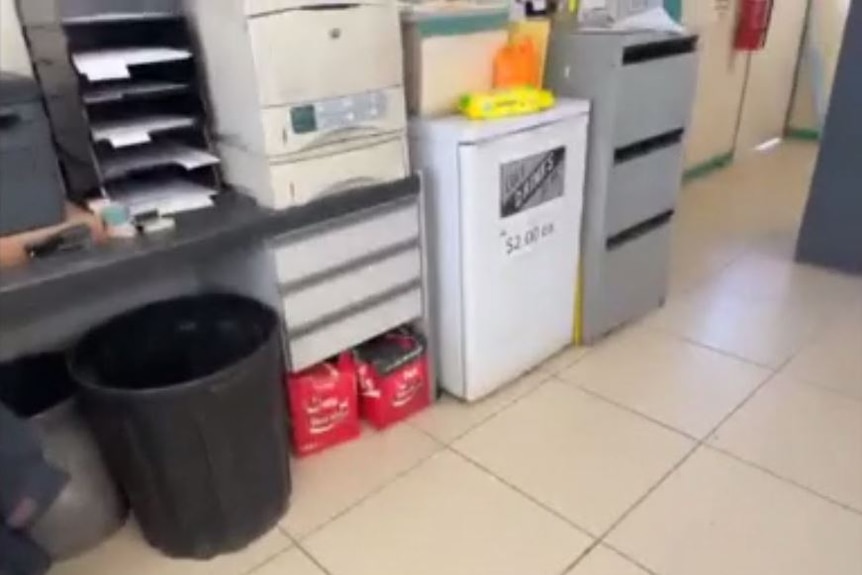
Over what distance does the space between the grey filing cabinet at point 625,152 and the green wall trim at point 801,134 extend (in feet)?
9.38

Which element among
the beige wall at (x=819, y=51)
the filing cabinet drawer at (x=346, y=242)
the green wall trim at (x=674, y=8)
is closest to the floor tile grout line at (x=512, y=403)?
the filing cabinet drawer at (x=346, y=242)

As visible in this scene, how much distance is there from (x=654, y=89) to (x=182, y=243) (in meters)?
1.34

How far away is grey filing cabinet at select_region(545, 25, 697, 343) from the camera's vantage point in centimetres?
179

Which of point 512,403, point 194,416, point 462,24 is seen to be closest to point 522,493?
point 512,403

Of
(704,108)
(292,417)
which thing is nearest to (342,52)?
(292,417)

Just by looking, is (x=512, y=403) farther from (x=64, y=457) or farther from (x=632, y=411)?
(x=64, y=457)

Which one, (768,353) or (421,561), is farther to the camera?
(768,353)

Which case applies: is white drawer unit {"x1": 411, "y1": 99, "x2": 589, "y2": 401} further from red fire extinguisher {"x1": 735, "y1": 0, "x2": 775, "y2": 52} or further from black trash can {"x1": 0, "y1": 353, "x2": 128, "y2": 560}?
red fire extinguisher {"x1": 735, "y1": 0, "x2": 775, "y2": 52}

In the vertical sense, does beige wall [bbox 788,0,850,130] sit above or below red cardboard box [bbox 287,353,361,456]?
above

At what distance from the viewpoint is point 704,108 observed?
142 inches

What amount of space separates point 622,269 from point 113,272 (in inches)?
57.7

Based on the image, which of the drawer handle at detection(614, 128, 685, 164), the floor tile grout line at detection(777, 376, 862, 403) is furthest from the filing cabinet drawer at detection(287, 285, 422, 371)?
the floor tile grout line at detection(777, 376, 862, 403)

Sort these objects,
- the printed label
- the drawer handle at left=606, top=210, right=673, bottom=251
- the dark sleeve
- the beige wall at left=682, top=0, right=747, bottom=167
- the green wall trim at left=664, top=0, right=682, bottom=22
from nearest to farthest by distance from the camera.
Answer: the dark sleeve → the printed label → the drawer handle at left=606, top=210, right=673, bottom=251 → the green wall trim at left=664, top=0, right=682, bottom=22 → the beige wall at left=682, top=0, right=747, bottom=167

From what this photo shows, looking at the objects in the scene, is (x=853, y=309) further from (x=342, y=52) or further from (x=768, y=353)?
(x=342, y=52)
